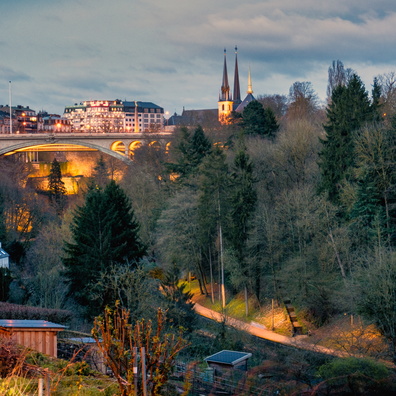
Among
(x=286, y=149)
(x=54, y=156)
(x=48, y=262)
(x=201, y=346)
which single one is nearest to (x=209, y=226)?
(x=286, y=149)

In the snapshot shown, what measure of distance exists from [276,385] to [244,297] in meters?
24.2

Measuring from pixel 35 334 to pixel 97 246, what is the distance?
16380mm

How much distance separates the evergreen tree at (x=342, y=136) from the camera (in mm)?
36188

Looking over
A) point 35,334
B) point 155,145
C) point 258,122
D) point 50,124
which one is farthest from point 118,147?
point 50,124

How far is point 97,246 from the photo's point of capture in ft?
99.3

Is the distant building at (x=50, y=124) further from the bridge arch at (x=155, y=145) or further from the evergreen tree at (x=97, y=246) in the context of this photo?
the evergreen tree at (x=97, y=246)

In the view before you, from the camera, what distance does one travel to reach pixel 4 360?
10297 mm

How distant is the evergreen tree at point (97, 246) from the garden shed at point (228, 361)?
32.3 ft

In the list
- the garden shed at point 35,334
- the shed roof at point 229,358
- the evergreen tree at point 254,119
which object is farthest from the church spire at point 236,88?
the garden shed at point 35,334

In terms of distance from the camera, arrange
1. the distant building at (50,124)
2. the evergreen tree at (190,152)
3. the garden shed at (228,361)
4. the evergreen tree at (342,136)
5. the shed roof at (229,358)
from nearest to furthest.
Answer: the garden shed at (228,361)
the shed roof at (229,358)
the evergreen tree at (342,136)
the evergreen tree at (190,152)
the distant building at (50,124)

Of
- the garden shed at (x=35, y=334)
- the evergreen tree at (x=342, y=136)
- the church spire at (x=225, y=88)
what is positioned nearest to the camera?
the garden shed at (x=35, y=334)

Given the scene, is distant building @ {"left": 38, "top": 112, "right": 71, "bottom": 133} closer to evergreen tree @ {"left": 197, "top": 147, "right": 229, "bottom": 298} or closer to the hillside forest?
the hillside forest

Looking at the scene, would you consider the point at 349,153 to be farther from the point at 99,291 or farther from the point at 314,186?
the point at 99,291

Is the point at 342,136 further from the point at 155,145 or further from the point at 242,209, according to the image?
the point at 155,145
